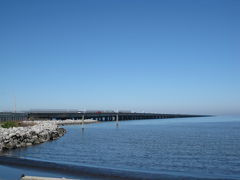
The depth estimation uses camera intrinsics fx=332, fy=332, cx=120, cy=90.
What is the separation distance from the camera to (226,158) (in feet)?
94.6

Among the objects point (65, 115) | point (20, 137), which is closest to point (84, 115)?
point (65, 115)

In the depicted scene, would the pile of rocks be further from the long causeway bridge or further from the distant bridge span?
the distant bridge span

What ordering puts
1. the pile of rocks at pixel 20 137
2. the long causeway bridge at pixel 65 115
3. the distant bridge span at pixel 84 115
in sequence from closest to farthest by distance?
1. the pile of rocks at pixel 20 137
2. the long causeway bridge at pixel 65 115
3. the distant bridge span at pixel 84 115

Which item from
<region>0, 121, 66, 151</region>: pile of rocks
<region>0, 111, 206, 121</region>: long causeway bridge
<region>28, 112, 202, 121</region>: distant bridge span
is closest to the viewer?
<region>0, 121, 66, 151</region>: pile of rocks

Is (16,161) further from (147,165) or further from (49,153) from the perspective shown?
(147,165)

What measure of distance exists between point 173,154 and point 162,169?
8.22 m

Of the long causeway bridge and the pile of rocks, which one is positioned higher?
the long causeway bridge

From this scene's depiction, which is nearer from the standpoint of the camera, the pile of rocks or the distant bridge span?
the pile of rocks

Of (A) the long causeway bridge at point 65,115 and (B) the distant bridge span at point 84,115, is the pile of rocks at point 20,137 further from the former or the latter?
(B) the distant bridge span at point 84,115

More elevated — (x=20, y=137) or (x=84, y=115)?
(x=84, y=115)

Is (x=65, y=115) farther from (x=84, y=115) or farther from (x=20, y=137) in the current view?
(x=20, y=137)

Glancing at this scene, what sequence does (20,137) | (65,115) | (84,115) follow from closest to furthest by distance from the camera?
1. (20,137)
2. (65,115)
3. (84,115)

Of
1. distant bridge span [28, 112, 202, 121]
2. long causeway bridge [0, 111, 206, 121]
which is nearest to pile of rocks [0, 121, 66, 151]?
long causeway bridge [0, 111, 206, 121]

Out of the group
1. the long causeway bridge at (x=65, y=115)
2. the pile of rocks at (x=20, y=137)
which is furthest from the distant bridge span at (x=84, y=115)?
the pile of rocks at (x=20, y=137)
